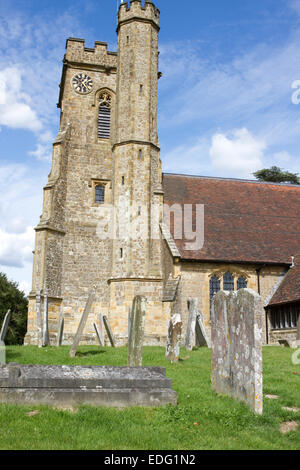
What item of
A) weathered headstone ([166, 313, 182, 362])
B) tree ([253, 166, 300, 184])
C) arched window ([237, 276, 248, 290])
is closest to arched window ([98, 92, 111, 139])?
arched window ([237, 276, 248, 290])

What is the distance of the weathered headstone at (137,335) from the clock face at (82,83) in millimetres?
18524

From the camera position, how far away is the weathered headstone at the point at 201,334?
15363 mm

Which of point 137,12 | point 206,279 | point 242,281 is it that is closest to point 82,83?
point 137,12

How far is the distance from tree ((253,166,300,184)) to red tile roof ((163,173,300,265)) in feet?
51.4

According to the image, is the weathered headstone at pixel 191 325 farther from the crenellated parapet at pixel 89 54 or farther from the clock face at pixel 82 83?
the crenellated parapet at pixel 89 54

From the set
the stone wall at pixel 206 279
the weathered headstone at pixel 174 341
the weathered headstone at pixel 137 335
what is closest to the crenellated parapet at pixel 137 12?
the stone wall at pixel 206 279

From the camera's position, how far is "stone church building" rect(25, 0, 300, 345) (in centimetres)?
1972

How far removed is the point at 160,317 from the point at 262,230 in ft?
23.7

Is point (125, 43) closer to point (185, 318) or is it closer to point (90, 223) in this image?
point (90, 223)

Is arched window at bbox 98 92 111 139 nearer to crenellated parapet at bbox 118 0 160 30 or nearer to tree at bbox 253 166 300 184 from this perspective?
crenellated parapet at bbox 118 0 160 30

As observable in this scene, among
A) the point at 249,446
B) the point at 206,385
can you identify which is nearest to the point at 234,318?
the point at 206,385

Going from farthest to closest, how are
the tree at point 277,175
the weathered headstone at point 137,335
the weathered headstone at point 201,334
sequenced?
the tree at point 277,175 < the weathered headstone at point 201,334 < the weathered headstone at point 137,335

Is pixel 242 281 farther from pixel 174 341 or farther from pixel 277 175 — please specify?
pixel 277 175

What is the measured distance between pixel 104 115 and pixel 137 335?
719 inches
